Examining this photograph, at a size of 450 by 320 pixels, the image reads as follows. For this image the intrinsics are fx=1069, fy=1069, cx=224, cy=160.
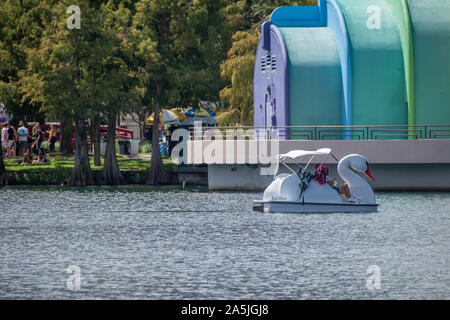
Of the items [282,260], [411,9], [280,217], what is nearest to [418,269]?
[282,260]

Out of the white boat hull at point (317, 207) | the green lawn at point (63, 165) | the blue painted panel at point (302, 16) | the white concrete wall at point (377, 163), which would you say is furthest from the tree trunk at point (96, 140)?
the white boat hull at point (317, 207)

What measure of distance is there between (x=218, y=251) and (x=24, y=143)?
127ft

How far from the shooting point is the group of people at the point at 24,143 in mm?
62644

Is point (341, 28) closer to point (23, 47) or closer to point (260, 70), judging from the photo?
point (260, 70)

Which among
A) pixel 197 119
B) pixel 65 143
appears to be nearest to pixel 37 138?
pixel 65 143

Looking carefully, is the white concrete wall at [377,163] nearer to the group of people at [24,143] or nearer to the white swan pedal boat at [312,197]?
the white swan pedal boat at [312,197]

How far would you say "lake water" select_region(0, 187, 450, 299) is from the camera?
22.1m

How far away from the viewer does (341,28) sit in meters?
54.1

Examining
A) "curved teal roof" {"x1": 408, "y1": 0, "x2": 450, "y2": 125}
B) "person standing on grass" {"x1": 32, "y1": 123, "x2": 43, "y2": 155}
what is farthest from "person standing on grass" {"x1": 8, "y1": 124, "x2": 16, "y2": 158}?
"curved teal roof" {"x1": 408, "y1": 0, "x2": 450, "y2": 125}

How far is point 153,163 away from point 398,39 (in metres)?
15.1

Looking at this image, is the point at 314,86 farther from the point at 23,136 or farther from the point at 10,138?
the point at 10,138

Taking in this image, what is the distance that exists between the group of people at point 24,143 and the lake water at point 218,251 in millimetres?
17424

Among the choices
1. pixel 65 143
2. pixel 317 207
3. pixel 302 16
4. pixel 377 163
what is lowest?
pixel 317 207

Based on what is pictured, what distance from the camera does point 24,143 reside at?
6488cm
